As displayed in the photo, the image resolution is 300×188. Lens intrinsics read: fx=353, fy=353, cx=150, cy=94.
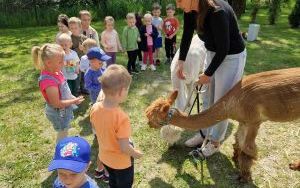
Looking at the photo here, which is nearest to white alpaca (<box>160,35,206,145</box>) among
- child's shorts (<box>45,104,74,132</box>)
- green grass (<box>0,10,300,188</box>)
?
green grass (<box>0,10,300,188</box>)

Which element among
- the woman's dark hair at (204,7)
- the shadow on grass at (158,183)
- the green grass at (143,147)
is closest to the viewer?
the woman's dark hair at (204,7)

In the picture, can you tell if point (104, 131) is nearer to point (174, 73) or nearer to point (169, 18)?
point (174, 73)

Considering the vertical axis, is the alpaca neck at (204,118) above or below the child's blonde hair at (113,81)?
below

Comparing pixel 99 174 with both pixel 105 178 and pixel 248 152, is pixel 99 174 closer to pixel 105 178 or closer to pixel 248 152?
pixel 105 178

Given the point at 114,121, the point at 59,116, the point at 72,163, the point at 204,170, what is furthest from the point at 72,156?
the point at 204,170

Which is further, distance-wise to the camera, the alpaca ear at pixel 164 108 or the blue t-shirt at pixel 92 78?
the blue t-shirt at pixel 92 78

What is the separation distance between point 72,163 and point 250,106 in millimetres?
2102

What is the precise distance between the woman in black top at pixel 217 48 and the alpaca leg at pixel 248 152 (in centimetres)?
52

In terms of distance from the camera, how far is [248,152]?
3.80 meters

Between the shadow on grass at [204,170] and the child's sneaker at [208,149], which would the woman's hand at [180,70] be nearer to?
the child's sneaker at [208,149]

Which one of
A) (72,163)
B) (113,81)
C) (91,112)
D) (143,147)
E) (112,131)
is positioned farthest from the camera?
(143,147)

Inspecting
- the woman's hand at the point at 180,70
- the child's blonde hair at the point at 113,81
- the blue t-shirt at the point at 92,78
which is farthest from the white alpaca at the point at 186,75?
the child's blonde hair at the point at 113,81

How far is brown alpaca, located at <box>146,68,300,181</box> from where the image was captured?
3.47m

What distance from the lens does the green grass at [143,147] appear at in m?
4.19
